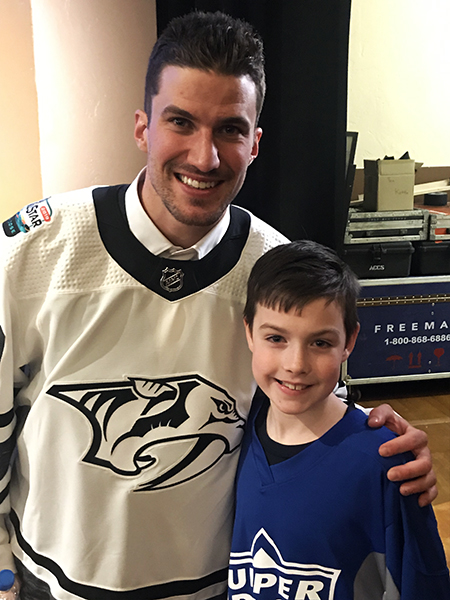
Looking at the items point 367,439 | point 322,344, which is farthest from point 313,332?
point 367,439

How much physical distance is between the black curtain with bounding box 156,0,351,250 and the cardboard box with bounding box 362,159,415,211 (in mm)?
619

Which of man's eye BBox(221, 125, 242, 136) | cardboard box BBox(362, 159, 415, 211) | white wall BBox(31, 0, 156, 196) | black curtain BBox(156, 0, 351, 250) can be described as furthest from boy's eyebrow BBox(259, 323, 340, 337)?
cardboard box BBox(362, 159, 415, 211)

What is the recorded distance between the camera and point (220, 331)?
1.09 metres

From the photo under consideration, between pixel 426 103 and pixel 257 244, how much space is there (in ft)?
9.48

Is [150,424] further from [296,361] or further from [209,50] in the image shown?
[209,50]

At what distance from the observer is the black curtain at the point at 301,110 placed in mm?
2271

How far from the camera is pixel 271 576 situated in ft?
3.25

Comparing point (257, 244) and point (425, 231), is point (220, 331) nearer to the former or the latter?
point (257, 244)

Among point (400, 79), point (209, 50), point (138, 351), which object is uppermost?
point (400, 79)

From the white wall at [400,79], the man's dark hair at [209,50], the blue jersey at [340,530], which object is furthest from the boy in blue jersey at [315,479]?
the white wall at [400,79]

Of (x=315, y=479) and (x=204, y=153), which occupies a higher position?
(x=204, y=153)

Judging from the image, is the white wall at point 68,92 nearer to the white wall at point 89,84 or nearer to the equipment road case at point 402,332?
the white wall at point 89,84

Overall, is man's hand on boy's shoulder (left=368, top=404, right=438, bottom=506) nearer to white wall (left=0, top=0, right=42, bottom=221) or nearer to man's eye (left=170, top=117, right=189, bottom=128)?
man's eye (left=170, top=117, right=189, bottom=128)

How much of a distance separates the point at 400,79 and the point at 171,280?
118 inches
